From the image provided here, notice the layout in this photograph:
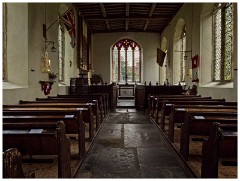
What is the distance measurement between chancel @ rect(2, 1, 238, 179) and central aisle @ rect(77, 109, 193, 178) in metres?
0.01

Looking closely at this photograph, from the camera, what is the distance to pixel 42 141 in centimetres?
251

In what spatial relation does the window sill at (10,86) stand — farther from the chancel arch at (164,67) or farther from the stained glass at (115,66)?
the stained glass at (115,66)

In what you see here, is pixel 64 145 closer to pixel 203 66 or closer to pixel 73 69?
pixel 203 66

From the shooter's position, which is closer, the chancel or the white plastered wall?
the chancel

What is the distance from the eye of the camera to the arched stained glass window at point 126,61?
17422 millimetres

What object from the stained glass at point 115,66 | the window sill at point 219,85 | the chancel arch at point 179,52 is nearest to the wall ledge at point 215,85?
the window sill at point 219,85

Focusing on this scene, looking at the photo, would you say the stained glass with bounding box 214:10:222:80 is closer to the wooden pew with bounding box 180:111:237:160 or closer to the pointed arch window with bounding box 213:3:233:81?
the pointed arch window with bounding box 213:3:233:81

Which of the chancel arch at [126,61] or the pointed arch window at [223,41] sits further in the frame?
the chancel arch at [126,61]

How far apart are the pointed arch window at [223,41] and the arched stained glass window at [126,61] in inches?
340

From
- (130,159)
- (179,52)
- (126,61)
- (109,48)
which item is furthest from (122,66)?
(130,159)

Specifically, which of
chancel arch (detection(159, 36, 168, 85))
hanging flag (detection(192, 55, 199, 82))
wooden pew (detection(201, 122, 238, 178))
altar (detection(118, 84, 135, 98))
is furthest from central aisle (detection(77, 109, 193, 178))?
chancel arch (detection(159, 36, 168, 85))

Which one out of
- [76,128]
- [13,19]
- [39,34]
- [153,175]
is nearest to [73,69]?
[39,34]

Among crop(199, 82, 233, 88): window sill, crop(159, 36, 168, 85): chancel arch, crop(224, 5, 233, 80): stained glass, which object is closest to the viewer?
crop(199, 82, 233, 88): window sill

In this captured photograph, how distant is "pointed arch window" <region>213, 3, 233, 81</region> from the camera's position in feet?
26.0
